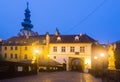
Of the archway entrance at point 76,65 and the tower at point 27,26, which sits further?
the tower at point 27,26

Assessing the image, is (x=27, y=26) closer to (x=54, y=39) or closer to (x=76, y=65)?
(x=54, y=39)

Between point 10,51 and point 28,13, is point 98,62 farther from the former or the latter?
point 28,13

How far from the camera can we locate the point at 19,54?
7425cm

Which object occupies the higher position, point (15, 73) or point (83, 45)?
point (83, 45)

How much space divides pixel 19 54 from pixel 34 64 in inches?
1739

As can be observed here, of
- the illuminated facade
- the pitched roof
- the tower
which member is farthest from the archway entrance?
the tower

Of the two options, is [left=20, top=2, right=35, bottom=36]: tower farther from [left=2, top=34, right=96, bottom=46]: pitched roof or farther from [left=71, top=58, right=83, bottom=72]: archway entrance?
[left=71, top=58, right=83, bottom=72]: archway entrance

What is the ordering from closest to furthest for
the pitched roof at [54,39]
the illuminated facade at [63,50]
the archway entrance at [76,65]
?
1. the illuminated facade at [63,50]
2. the archway entrance at [76,65]
3. the pitched roof at [54,39]

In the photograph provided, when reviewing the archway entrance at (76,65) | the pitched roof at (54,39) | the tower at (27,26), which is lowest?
the archway entrance at (76,65)

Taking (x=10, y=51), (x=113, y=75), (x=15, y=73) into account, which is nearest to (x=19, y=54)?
(x=10, y=51)

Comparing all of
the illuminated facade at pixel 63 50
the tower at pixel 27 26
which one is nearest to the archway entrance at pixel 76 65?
the illuminated facade at pixel 63 50

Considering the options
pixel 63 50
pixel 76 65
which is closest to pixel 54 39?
pixel 63 50

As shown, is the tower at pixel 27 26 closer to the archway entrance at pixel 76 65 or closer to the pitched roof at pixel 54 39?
the pitched roof at pixel 54 39

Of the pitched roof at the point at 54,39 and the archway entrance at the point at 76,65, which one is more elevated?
the pitched roof at the point at 54,39
